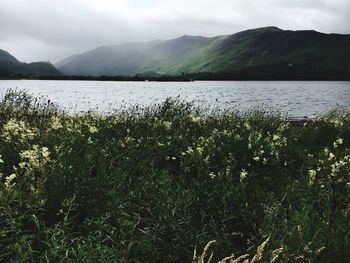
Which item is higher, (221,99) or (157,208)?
(157,208)

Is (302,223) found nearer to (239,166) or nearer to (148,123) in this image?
(239,166)

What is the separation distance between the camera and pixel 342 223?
21.6 feet

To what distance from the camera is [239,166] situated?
33.6 feet

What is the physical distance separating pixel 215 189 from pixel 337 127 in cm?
931

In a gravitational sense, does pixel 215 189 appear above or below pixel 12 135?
below

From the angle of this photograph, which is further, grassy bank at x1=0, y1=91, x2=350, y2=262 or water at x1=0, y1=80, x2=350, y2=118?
water at x1=0, y1=80, x2=350, y2=118

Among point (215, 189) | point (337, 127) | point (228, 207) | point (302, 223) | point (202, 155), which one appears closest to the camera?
point (302, 223)

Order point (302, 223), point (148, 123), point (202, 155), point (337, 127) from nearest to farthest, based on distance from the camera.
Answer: point (302, 223), point (202, 155), point (148, 123), point (337, 127)

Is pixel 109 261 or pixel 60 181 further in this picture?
pixel 60 181

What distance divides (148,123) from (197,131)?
1.79 metres

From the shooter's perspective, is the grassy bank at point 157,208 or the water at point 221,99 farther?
the water at point 221,99

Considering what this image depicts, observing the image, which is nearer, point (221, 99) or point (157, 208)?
point (157, 208)

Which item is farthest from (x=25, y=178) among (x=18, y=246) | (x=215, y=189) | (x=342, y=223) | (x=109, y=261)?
(x=342, y=223)

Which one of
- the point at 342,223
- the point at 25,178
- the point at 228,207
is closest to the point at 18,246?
the point at 25,178
